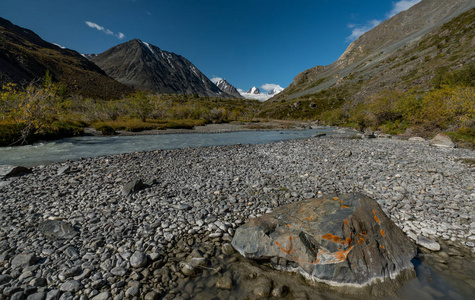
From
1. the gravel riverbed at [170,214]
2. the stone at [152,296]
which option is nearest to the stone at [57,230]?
the gravel riverbed at [170,214]

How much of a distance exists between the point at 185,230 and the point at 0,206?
7.06 metres

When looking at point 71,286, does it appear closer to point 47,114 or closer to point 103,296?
point 103,296

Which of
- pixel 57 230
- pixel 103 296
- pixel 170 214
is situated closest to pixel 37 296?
pixel 103 296

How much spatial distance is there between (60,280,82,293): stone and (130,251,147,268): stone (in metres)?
1.02

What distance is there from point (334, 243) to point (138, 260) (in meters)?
4.71

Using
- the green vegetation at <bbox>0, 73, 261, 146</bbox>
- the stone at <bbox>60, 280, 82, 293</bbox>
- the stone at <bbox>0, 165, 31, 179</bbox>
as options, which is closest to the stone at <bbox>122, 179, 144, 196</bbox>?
the stone at <bbox>60, 280, 82, 293</bbox>

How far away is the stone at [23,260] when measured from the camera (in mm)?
4504

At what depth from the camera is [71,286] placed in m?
4.12

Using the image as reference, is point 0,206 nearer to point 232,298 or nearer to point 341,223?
point 232,298

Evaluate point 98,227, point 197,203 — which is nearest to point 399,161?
point 197,203

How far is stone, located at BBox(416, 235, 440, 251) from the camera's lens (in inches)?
209

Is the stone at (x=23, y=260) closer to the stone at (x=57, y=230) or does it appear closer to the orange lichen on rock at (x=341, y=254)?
the stone at (x=57, y=230)

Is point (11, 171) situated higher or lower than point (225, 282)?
higher

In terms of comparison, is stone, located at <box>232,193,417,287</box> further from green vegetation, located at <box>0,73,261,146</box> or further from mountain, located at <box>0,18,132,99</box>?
mountain, located at <box>0,18,132,99</box>
